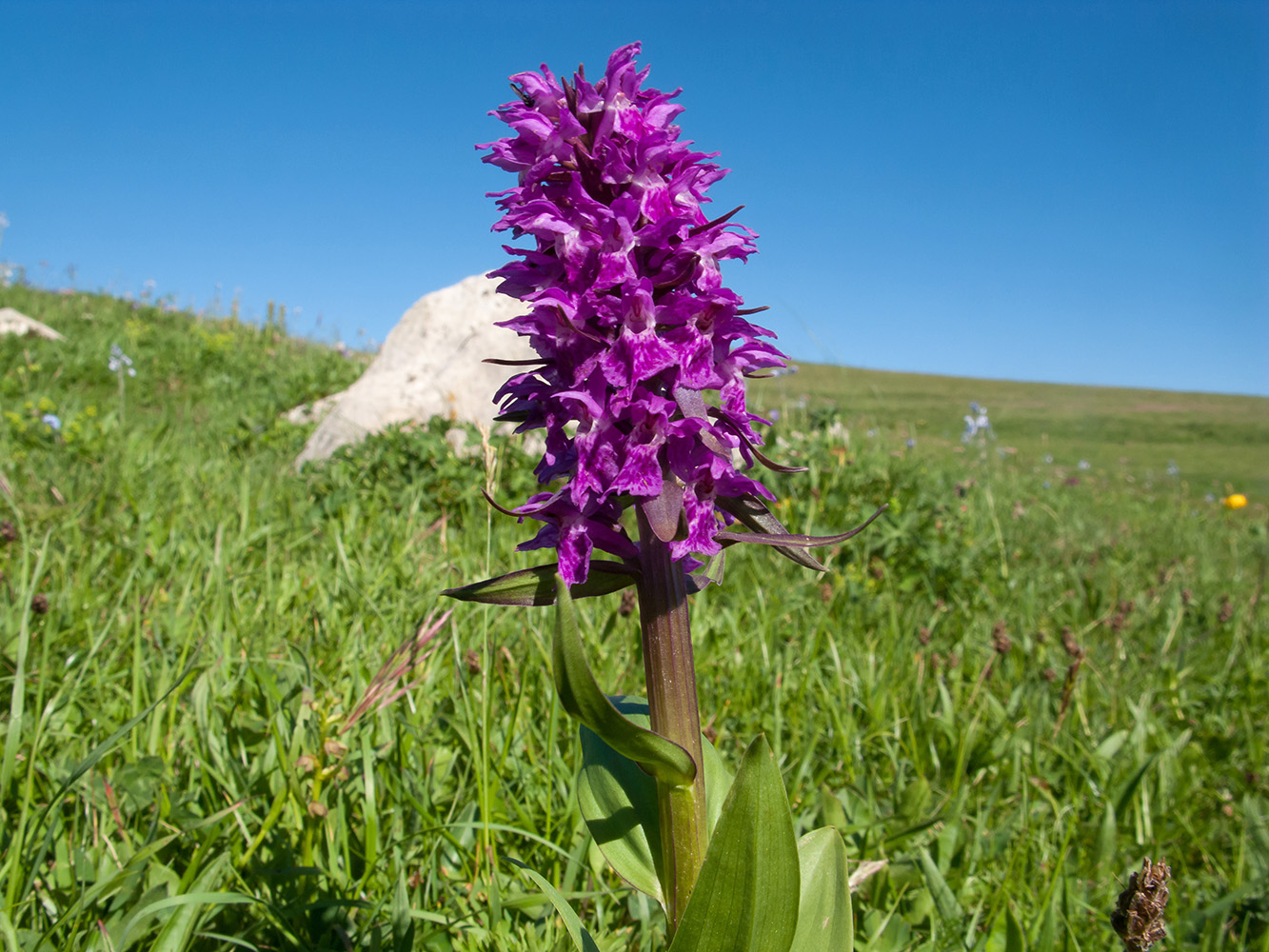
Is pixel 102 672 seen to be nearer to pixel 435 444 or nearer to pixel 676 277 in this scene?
pixel 676 277

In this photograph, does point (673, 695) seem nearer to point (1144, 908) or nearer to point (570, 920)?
point (570, 920)

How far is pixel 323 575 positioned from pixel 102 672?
3.74ft

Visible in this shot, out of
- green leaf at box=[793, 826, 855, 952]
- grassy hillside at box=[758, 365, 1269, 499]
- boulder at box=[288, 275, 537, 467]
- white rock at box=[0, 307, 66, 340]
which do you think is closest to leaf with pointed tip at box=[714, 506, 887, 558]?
green leaf at box=[793, 826, 855, 952]

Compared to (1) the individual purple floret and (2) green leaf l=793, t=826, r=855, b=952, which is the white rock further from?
(2) green leaf l=793, t=826, r=855, b=952

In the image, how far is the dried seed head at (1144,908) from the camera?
4.20 ft

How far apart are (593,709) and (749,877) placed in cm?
37

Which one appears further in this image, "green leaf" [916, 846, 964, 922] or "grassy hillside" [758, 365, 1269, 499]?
"grassy hillside" [758, 365, 1269, 499]

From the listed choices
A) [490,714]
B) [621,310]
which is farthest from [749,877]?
[490,714]

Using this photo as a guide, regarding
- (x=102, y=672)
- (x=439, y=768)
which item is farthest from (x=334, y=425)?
(x=439, y=768)

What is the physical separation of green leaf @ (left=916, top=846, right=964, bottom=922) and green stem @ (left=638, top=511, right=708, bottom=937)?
2.95ft

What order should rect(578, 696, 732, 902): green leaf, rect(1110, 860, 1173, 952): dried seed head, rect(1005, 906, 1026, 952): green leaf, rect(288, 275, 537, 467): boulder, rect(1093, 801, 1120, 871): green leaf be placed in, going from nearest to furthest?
1. rect(1110, 860, 1173, 952): dried seed head
2. rect(578, 696, 732, 902): green leaf
3. rect(1005, 906, 1026, 952): green leaf
4. rect(1093, 801, 1120, 871): green leaf
5. rect(288, 275, 537, 467): boulder

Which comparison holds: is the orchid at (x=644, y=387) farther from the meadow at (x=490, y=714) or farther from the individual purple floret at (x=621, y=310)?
the meadow at (x=490, y=714)

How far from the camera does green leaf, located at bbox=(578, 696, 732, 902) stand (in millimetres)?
1518

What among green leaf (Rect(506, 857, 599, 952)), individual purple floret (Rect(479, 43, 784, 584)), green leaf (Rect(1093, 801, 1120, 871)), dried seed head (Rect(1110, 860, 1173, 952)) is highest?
individual purple floret (Rect(479, 43, 784, 584))
